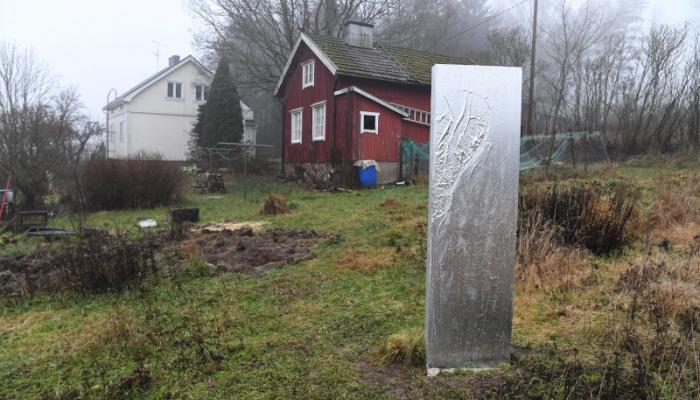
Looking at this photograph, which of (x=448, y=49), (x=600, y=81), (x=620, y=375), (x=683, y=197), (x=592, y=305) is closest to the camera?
(x=620, y=375)

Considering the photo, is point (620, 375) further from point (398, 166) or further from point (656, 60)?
point (656, 60)

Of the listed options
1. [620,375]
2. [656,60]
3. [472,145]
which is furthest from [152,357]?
[656,60]

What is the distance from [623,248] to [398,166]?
1247 centimetres

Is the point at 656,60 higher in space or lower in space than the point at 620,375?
higher

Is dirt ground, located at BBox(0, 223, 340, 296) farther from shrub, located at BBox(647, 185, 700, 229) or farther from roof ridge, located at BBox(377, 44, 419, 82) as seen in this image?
roof ridge, located at BBox(377, 44, 419, 82)

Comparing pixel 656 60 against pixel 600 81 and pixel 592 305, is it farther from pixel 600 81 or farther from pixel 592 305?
pixel 592 305

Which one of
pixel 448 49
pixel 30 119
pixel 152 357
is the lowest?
pixel 152 357

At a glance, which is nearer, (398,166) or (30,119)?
(30,119)

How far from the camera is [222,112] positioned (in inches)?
1141

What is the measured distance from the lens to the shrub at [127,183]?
1438cm

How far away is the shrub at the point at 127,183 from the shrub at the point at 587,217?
1148 centimetres

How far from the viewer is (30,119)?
14.3 m

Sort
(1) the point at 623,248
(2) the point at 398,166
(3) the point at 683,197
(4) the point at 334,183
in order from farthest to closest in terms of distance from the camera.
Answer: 1. (2) the point at 398,166
2. (4) the point at 334,183
3. (3) the point at 683,197
4. (1) the point at 623,248

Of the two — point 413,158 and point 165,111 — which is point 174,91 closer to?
point 165,111
